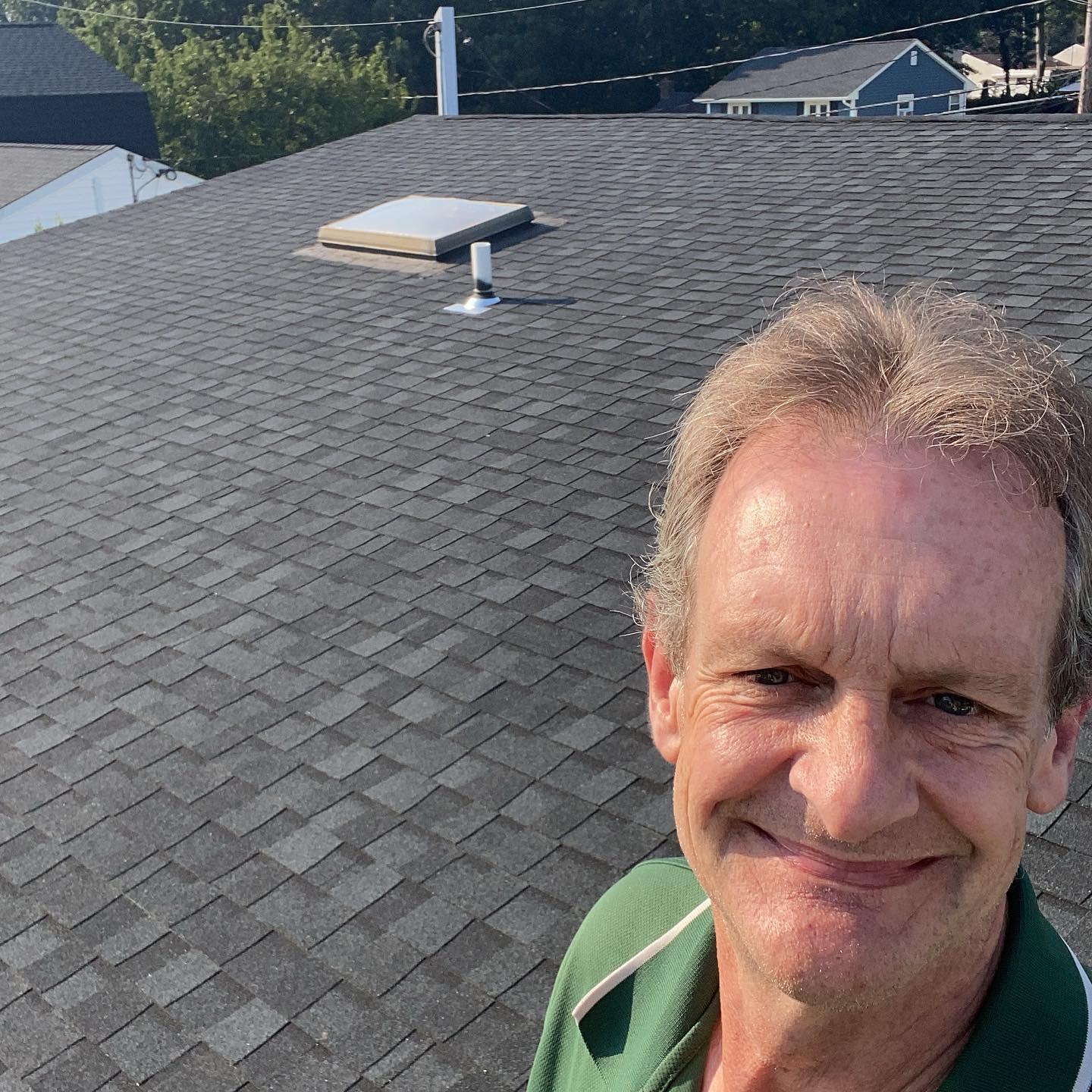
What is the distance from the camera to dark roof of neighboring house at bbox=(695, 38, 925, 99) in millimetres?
45812

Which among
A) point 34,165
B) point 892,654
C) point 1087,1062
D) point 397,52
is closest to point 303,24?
point 397,52

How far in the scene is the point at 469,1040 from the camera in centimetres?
332

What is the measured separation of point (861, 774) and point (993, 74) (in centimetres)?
8082

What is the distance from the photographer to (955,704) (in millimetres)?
1427

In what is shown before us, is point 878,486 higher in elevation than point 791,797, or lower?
higher

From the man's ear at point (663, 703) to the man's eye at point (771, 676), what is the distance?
12.1 inches

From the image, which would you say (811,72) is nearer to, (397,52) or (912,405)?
(397,52)

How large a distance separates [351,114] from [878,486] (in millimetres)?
50381

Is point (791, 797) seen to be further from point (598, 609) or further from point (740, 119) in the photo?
point (740, 119)

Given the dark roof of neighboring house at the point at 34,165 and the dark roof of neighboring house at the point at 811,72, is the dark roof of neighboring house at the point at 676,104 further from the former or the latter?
the dark roof of neighboring house at the point at 34,165

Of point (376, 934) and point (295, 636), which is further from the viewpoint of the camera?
point (295, 636)

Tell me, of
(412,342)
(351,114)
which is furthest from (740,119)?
(351,114)

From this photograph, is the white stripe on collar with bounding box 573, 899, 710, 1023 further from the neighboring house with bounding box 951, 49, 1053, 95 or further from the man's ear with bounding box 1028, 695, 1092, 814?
the neighboring house with bounding box 951, 49, 1053, 95

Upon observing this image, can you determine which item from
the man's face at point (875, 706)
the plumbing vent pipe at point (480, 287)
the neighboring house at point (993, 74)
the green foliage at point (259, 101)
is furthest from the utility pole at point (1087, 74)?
the green foliage at point (259, 101)
